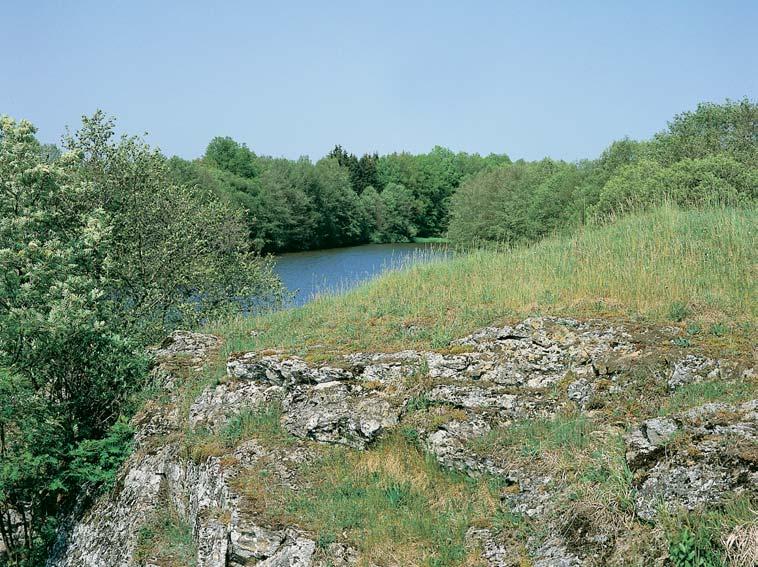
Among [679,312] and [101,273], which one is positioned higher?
[101,273]

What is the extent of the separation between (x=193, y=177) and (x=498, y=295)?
49030 mm

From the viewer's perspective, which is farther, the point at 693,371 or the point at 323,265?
the point at 323,265

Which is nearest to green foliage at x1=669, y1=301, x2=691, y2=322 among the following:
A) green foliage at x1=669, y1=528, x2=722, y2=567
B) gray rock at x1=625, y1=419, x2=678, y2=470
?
gray rock at x1=625, y1=419, x2=678, y2=470

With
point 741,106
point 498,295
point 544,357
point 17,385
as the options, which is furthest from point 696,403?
point 741,106

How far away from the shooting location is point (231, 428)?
32.5 feet

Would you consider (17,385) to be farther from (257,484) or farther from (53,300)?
(257,484)

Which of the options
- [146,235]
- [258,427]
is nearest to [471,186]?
[146,235]

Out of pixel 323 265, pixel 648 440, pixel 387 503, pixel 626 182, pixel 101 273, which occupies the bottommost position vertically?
pixel 387 503

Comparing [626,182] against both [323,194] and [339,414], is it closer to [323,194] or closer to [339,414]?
[339,414]

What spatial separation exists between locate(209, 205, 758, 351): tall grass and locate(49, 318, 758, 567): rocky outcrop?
90 cm

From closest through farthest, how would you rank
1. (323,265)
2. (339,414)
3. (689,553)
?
(689,553) < (339,414) < (323,265)

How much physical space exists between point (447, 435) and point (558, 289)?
4299mm

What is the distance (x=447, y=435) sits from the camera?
28.3 ft

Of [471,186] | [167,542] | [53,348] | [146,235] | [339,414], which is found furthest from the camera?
[471,186]
